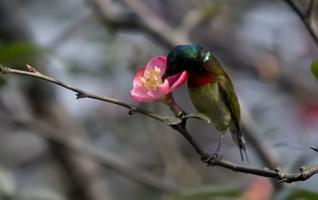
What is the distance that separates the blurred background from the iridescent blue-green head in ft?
3.54

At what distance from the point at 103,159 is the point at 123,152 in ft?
4.06

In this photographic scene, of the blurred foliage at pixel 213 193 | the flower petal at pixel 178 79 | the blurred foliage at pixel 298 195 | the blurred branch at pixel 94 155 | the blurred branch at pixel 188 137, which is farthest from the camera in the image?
the blurred branch at pixel 94 155

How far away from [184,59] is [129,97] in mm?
3329

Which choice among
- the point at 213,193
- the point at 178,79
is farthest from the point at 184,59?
the point at 213,193

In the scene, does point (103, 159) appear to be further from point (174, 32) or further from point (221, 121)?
point (221, 121)

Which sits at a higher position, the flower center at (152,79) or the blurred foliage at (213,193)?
the blurred foliage at (213,193)

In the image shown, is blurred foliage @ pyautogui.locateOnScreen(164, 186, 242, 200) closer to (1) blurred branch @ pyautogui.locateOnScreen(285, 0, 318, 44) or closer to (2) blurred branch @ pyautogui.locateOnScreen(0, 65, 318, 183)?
(1) blurred branch @ pyautogui.locateOnScreen(285, 0, 318, 44)

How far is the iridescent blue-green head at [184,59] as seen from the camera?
1.47 meters

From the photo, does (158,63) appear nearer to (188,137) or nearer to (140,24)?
(188,137)

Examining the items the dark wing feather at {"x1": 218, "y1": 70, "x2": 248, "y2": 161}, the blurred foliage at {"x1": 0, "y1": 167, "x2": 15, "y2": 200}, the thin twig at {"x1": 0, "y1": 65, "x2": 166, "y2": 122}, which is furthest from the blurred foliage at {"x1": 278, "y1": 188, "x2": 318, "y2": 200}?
the blurred foliage at {"x1": 0, "y1": 167, "x2": 15, "y2": 200}

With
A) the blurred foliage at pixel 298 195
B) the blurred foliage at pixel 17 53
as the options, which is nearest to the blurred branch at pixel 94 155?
the blurred foliage at pixel 17 53

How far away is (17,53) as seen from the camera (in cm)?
246

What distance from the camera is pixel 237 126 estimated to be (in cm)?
169

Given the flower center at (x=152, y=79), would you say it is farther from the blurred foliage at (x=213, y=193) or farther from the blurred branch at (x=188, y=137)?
the blurred foliage at (x=213, y=193)
